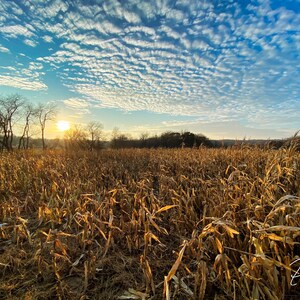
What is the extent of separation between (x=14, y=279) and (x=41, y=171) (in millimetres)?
4977

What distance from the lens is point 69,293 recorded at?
1929mm

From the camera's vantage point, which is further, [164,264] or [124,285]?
[164,264]

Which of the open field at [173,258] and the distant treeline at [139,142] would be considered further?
the distant treeline at [139,142]

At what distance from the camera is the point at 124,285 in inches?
80.7

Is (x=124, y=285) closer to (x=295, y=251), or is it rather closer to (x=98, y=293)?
(x=98, y=293)

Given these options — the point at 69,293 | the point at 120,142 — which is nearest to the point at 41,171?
the point at 69,293

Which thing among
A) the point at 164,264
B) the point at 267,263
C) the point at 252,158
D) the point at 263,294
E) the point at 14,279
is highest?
the point at 252,158

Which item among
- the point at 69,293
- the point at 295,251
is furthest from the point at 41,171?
the point at 295,251

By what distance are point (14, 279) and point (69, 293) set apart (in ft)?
2.28

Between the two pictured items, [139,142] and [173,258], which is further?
[139,142]

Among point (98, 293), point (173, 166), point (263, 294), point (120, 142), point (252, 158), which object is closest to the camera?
point (263, 294)

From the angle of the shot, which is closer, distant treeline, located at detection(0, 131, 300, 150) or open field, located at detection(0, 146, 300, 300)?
open field, located at detection(0, 146, 300, 300)

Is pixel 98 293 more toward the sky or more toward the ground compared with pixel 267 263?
more toward the ground

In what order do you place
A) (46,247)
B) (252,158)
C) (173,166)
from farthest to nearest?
1. (173,166)
2. (252,158)
3. (46,247)
